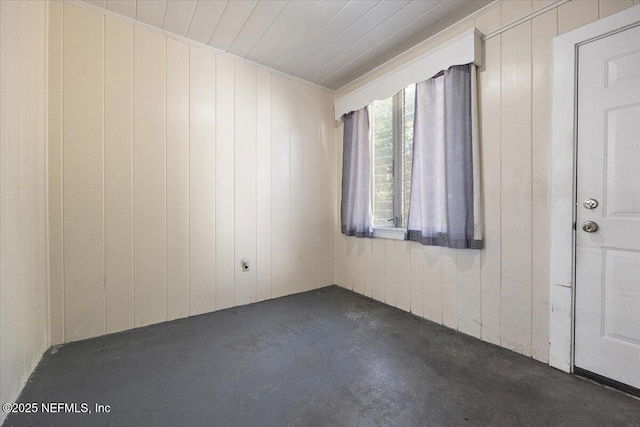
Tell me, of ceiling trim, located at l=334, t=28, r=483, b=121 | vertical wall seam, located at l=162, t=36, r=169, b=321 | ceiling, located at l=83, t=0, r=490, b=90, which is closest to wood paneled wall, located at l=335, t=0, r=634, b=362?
ceiling trim, located at l=334, t=28, r=483, b=121

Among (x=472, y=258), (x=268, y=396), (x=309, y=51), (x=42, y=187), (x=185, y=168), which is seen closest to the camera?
(x=268, y=396)

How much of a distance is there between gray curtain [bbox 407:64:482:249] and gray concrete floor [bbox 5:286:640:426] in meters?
0.78

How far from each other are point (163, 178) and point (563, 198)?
110 inches

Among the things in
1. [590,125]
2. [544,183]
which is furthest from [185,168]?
[590,125]

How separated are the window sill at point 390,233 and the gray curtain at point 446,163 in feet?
0.58

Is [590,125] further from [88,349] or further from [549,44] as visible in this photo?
[88,349]

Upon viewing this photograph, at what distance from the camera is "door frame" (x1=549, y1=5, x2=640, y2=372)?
1540mm

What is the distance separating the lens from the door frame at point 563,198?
5.05 feet

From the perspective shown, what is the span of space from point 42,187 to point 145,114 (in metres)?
0.84

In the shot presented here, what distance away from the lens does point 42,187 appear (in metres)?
1.73

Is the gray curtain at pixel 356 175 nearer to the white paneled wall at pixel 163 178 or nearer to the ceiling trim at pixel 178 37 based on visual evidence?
the white paneled wall at pixel 163 178

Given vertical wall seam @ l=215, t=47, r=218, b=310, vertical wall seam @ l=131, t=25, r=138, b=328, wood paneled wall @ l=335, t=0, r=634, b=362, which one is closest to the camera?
wood paneled wall @ l=335, t=0, r=634, b=362

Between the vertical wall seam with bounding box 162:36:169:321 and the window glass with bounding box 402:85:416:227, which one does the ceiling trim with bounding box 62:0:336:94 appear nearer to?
the vertical wall seam with bounding box 162:36:169:321

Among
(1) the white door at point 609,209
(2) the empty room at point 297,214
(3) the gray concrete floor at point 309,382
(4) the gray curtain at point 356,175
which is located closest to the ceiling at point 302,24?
(2) the empty room at point 297,214
